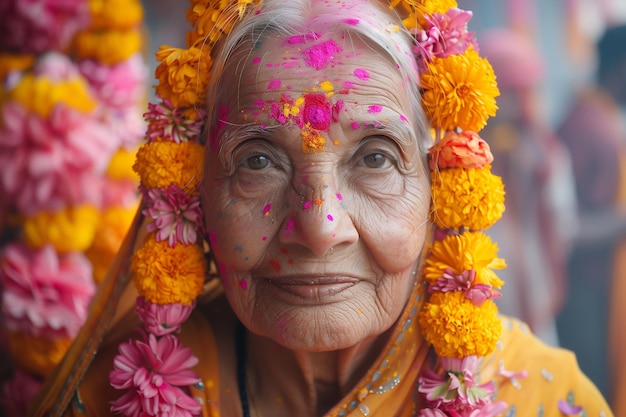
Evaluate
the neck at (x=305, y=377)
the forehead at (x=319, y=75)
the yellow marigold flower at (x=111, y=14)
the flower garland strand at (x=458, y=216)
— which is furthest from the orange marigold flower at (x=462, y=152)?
the yellow marigold flower at (x=111, y=14)

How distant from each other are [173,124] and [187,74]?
0.16 meters

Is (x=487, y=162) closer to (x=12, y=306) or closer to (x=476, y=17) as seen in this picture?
(x=12, y=306)

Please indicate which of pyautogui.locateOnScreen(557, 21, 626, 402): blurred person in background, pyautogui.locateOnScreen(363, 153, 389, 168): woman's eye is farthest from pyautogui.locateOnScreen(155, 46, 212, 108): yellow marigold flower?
pyautogui.locateOnScreen(557, 21, 626, 402): blurred person in background

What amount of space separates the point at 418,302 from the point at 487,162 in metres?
0.45

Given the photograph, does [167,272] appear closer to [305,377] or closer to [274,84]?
[305,377]

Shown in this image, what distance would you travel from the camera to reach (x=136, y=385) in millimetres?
2154

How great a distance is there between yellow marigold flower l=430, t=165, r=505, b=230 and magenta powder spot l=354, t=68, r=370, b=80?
1.16 ft

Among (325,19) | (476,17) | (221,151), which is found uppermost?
(476,17)

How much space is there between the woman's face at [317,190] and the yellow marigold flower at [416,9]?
7.9 inches

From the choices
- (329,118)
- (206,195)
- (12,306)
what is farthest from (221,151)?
(12,306)

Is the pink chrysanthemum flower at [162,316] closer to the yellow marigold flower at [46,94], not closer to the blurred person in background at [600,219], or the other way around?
the yellow marigold flower at [46,94]

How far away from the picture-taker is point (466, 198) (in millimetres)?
2092

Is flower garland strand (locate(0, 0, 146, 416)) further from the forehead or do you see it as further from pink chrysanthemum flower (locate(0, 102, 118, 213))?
the forehead

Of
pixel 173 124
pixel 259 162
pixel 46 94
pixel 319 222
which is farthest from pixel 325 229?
pixel 46 94
